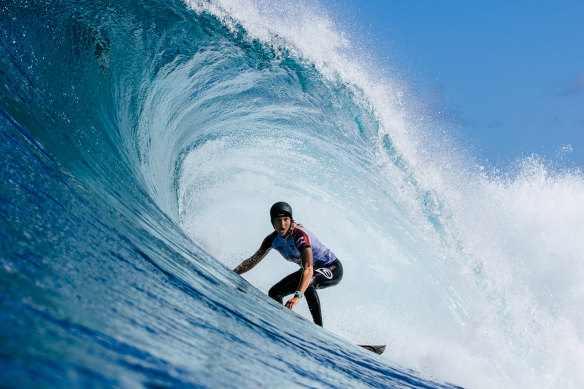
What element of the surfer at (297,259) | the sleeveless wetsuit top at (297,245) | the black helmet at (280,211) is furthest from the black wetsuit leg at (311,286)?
the black helmet at (280,211)

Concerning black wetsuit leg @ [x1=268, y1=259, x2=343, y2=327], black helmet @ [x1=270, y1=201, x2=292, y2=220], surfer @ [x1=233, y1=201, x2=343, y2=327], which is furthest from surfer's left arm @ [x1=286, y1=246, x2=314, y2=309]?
black helmet @ [x1=270, y1=201, x2=292, y2=220]

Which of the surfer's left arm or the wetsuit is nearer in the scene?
the surfer's left arm

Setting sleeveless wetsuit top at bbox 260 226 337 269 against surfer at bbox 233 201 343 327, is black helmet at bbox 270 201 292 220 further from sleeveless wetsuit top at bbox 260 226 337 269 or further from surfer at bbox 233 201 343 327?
sleeveless wetsuit top at bbox 260 226 337 269

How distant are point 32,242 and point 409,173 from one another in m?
9.00

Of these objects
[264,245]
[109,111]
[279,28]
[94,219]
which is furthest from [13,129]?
[279,28]

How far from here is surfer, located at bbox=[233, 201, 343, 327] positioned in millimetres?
4637

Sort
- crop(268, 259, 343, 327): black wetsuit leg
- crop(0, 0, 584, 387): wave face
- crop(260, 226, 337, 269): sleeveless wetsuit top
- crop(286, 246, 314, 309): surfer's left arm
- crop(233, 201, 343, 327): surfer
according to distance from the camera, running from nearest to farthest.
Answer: crop(0, 0, 584, 387): wave face < crop(286, 246, 314, 309): surfer's left arm < crop(233, 201, 343, 327): surfer < crop(260, 226, 337, 269): sleeveless wetsuit top < crop(268, 259, 343, 327): black wetsuit leg

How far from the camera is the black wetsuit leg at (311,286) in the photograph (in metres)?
5.04

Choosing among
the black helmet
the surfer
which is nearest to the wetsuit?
the surfer

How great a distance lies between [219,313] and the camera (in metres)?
1.95

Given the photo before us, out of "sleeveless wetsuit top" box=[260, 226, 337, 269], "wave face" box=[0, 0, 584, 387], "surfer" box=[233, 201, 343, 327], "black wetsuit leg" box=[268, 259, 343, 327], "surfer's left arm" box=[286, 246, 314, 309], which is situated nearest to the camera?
"wave face" box=[0, 0, 584, 387]

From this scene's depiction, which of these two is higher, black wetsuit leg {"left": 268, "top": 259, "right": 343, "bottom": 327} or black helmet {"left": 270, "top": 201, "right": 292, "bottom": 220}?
black helmet {"left": 270, "top": 201, "right": 292, "bottom": 220}

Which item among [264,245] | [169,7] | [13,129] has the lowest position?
[13,129]

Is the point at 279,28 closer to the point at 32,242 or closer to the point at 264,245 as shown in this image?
the point at 264,245
